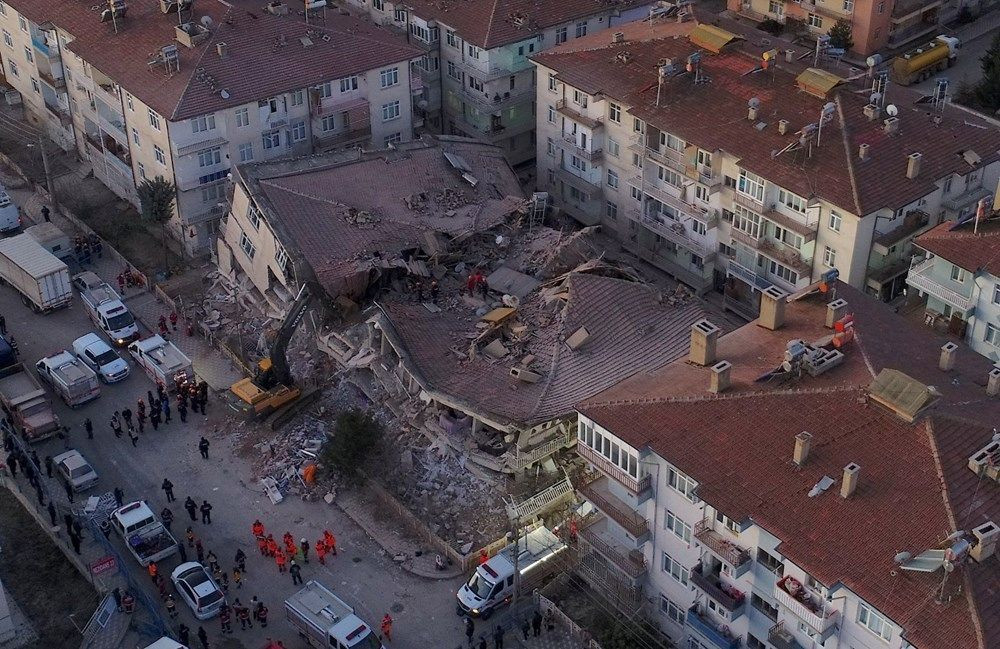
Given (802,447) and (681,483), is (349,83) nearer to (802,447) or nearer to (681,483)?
(681,483)

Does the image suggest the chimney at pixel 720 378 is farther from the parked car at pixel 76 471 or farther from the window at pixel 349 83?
the window at pixel 349 83

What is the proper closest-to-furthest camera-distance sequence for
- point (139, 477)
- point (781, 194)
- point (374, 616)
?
point (374, 616) → point (139, 477) → point (781, 194)

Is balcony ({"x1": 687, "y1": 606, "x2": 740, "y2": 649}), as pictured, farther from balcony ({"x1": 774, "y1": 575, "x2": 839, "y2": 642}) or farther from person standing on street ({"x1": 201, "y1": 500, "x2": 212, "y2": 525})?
person standing on street ({"x1": 201, "y1": 500, "x2": 212, "y2": 525})

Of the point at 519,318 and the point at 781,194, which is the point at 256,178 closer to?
the point at 519,318

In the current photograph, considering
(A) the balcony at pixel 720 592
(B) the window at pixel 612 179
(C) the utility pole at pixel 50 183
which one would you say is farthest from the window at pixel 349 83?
(A) the balcony at pixel 720 592

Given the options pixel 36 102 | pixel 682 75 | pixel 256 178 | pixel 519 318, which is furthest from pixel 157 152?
pixel 682 75

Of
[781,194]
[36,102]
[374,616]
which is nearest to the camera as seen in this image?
[374,616]
